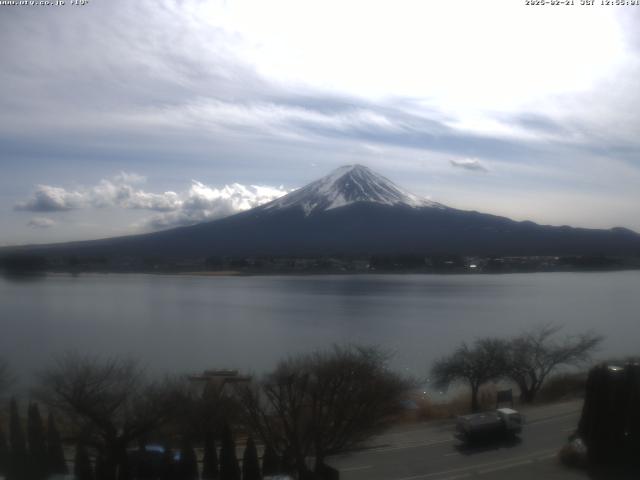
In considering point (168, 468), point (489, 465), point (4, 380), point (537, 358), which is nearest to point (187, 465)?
point (168, 468)

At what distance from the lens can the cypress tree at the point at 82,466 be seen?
4117mm

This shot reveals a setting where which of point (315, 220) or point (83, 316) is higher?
point (315, 220)

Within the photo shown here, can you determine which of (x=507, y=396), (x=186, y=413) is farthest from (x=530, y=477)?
(x=507, y=396)

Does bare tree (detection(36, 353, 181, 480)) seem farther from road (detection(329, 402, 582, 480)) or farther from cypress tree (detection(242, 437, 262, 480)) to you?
road (detection(329, 402, 582, 480))

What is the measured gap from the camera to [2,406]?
5.95 m

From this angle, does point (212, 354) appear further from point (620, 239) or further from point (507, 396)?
point (620, 239)

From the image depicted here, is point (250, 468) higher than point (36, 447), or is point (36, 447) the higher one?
point (36, 447)

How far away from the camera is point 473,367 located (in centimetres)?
834

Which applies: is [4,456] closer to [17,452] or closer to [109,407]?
[17,452]

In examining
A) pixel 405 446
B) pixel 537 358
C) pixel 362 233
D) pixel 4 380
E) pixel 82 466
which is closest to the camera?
pixel 82 466

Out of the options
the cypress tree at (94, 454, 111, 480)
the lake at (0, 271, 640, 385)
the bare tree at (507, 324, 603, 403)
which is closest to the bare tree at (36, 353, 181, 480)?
the cypress tree at (94, 454, 111, 480)

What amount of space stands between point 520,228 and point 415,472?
48506 mm

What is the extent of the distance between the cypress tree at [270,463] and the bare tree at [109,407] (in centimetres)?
75

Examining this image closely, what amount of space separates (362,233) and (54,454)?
47.9 m
